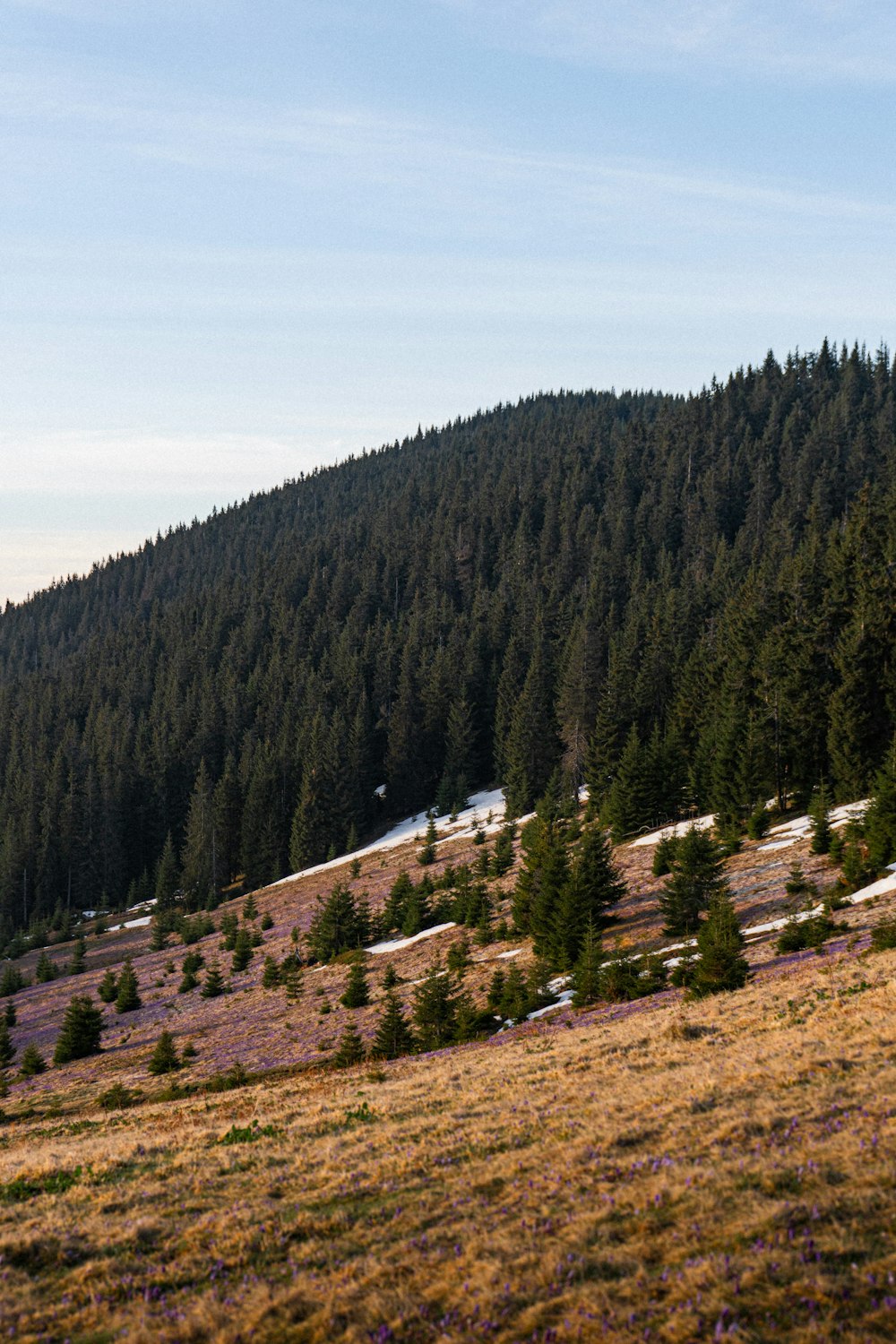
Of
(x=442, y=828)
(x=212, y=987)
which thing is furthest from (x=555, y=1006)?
(x=442, y=828)

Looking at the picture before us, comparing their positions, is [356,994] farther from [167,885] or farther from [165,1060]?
[167,885]

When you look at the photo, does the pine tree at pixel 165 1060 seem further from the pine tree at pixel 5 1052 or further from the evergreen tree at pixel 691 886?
the evergreen tree at pixel 691 886

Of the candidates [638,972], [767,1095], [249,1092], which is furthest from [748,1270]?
[638,972]

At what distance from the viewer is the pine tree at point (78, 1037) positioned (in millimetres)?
35250

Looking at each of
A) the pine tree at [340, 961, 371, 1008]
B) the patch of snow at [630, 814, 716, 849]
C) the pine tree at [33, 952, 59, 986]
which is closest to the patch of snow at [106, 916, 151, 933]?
the pine tree at [33, 952, 59, 986]

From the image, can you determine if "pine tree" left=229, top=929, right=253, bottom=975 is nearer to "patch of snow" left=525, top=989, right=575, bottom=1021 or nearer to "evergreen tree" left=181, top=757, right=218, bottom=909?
"patch of snow" left=525, top=989, right=575, bottom=1021

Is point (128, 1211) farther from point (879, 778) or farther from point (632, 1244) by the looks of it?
point (879, 778)

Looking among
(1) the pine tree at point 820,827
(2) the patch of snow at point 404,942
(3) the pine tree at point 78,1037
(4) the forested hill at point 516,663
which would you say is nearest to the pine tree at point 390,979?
(2) the patch of snow at point 404,942

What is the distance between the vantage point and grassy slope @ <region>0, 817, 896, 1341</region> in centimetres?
704

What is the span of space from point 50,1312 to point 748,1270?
652 centimetres

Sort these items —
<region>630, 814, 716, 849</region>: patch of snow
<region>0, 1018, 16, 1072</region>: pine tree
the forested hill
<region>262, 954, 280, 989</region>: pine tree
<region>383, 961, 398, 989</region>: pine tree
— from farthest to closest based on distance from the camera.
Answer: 1. the forested hill
2. <region>630, 814, 716, 849</region>: patch of snow
3. <region>262, 954, 280, 989</region>: pine tree
4. <region>0, 1018, 16, 1072</region>: pine tree
5. <region>383, 961, 398, 989</region>: pine tree

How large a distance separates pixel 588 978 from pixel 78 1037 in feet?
76.9

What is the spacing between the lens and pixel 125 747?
11725cm

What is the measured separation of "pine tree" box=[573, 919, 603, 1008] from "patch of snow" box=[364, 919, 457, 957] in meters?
16.5
